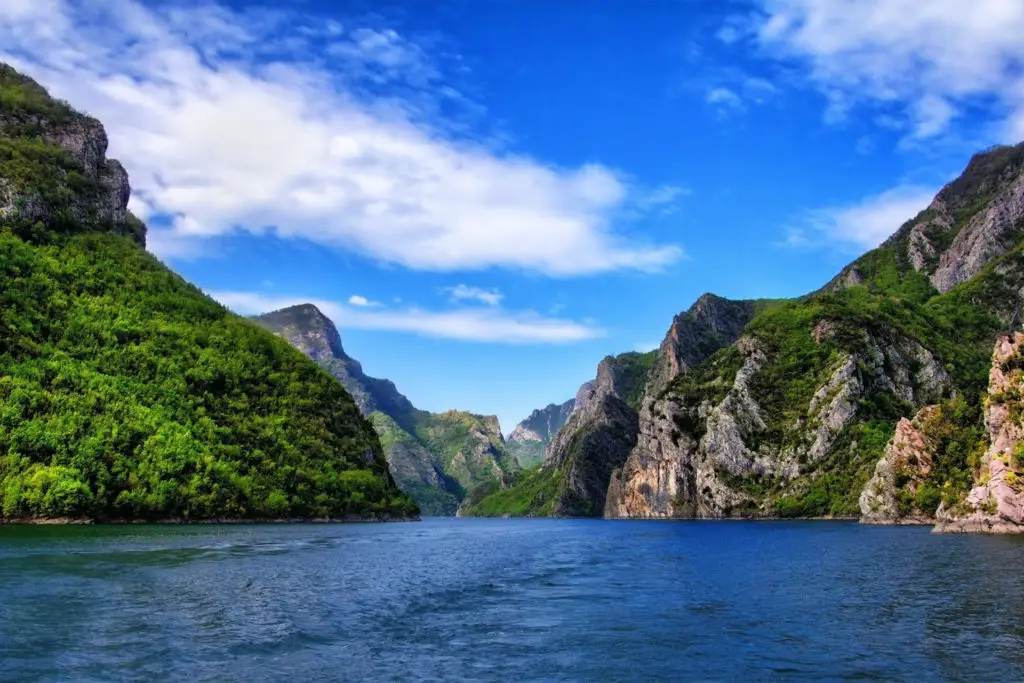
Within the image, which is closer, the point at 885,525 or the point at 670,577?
the point at 670,577

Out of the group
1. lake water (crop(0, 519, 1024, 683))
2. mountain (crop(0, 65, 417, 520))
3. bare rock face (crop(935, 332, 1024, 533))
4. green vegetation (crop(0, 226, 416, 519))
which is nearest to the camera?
lake water (crop(0, 519, 1024, 683))

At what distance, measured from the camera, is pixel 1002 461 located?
9338cm

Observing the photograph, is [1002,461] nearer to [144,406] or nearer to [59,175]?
[144,406]

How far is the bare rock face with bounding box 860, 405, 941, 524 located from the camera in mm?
136250

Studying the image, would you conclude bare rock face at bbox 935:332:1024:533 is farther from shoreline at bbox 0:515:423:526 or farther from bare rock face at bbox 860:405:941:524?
shoreline at bbox 0:515:423:526

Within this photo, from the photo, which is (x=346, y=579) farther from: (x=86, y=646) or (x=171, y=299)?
(x=171, y=299)

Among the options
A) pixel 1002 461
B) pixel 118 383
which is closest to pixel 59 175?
pixel 118 383

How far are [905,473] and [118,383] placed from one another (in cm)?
15441

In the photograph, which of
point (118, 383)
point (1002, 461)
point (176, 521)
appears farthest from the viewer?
point (118, 383)

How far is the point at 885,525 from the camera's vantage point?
456 feet

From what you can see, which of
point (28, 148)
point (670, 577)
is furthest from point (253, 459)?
point (670, 577)

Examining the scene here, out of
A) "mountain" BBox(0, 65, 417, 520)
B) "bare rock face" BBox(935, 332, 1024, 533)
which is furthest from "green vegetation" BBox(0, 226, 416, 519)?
"bare rock face" BBox(935, 332, 1024, 533)

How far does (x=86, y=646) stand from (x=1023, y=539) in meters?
91.6

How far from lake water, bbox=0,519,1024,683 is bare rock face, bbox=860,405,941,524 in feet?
228
